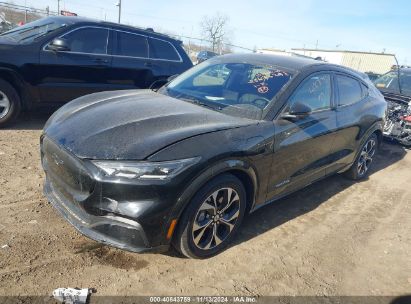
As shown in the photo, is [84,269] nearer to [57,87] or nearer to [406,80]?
[57,87]

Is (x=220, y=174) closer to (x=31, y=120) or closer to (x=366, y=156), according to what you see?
(x=366, y=156)

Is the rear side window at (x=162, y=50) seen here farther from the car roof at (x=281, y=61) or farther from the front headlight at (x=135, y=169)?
the front headlight at (x=135, y=169)

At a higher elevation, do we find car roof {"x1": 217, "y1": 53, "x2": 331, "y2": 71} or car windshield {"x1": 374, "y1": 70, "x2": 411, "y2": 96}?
car roof {"x1": 217, "y1": 53, "x2": 331, "y2": 71}

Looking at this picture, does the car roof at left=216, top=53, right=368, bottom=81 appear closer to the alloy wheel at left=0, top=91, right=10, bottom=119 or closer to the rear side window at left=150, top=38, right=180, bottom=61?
the rear side window at left=150, top=38, right=180, bottom=61

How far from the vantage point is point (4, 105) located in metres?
5.54

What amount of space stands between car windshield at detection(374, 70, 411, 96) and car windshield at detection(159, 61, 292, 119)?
6.28 meters

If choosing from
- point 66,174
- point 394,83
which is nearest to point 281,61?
point 66,174

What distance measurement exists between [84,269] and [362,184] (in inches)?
177

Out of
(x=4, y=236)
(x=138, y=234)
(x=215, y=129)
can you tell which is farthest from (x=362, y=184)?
(x=4, y=236)

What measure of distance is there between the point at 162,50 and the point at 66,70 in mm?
1964

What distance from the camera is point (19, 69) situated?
551cm

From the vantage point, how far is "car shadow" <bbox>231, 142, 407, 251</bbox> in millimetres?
3835

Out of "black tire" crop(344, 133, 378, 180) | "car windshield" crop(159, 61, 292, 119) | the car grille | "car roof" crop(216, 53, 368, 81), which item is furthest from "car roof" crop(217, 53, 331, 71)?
the car grille

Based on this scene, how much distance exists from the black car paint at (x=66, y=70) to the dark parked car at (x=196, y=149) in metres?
2.31
